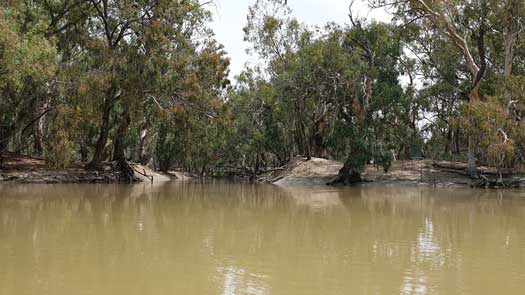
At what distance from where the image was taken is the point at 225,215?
1286 centimetres

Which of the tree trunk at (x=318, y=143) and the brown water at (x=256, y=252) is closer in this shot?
the brown water at (x=256, y=252)

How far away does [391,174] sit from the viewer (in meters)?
30.2

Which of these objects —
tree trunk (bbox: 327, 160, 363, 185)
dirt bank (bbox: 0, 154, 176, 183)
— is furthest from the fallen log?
dirt bank (bbox: 0, 154, 176, 183)

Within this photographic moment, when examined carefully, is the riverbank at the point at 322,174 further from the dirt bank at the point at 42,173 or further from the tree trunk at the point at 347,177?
the tree trunk at the point at 347,177

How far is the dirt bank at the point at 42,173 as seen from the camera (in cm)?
2620

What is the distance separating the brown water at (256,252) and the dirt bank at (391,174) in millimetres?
14934

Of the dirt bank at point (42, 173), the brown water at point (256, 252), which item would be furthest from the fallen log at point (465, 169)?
the dirt bank at point (42, 173)

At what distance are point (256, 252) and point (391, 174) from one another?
78.2 feet

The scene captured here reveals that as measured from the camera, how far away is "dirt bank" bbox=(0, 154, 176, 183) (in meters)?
26.2

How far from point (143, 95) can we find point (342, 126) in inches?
430

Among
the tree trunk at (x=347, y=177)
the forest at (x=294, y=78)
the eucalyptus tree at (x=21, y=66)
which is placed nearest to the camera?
the eucalyptus tree at (x=21, y=66)

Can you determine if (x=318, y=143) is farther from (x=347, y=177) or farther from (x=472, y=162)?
(x=472, y=162)

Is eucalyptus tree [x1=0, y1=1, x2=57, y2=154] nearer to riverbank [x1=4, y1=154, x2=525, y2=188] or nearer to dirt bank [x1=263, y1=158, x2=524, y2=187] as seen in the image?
riverbank [x1=4, y1=154, x2=525, y2=188]

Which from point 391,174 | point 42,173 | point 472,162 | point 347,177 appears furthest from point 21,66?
point 472,162
